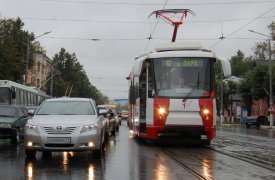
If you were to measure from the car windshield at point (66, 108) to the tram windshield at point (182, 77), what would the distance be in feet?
12.0

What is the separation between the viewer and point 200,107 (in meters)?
16.8

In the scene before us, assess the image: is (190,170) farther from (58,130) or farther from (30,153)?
(30,153)

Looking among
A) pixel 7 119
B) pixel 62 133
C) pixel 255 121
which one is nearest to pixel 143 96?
pixel 7 119

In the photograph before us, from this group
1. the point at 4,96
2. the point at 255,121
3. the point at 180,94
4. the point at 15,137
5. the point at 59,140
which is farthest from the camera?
the point at 255,121

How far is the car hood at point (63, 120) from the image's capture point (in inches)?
488

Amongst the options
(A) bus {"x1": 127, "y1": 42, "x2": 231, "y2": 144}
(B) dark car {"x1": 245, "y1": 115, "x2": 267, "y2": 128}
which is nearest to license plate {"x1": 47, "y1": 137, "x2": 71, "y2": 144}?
(A) bus {"x1": 127, "y1": 42, "x2": 231, "y2": 144}

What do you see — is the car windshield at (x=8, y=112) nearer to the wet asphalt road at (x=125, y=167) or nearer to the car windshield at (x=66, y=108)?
the wet asphalt road at (x=125, y=167)

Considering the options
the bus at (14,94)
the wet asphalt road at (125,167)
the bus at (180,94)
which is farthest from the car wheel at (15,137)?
the bus at (14,94)

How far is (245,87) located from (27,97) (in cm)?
3740

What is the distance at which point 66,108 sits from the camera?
547 inches

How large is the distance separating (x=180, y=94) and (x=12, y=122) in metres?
6.88

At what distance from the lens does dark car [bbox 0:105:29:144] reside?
763 inches

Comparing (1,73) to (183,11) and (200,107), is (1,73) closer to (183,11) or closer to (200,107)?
(183,11)

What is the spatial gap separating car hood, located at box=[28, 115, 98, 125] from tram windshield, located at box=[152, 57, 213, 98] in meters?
4.41
